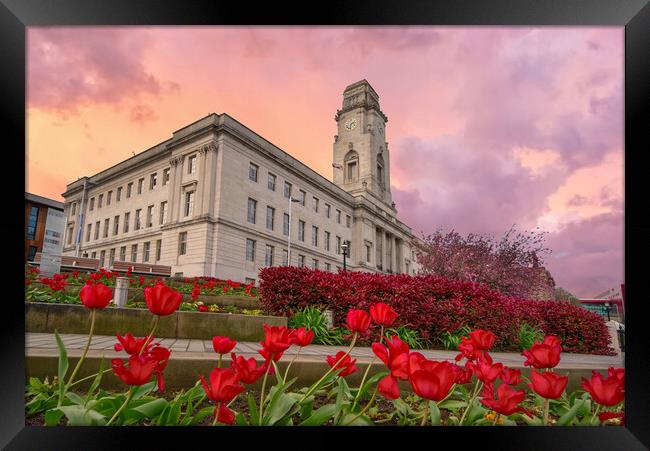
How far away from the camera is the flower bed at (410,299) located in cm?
450

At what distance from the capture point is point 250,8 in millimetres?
1411

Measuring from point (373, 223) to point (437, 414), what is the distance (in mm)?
34692

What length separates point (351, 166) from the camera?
127 ft

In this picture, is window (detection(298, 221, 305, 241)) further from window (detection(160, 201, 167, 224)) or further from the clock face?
the clock face

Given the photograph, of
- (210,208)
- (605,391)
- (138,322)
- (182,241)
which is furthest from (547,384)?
(182,241)

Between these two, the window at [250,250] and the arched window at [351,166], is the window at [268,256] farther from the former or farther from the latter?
the arched window at [351,166]

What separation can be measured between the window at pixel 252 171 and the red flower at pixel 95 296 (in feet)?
69.0

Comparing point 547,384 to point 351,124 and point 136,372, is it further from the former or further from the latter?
point 351,124

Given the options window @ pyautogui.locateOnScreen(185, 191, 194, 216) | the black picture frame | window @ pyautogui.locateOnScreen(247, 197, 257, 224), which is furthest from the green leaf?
window @ pyautogui.locateOnScreen(247, 197, 257, 224)

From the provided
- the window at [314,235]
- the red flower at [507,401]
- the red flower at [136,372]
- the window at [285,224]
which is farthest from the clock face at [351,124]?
the red flower at [136,372]

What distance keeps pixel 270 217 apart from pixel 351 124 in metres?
19.4

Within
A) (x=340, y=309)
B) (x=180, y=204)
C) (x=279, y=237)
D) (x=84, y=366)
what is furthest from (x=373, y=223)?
(x=84, y=366)

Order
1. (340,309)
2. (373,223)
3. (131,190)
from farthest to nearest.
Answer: (373,223) < (131,190) < (340,309)
